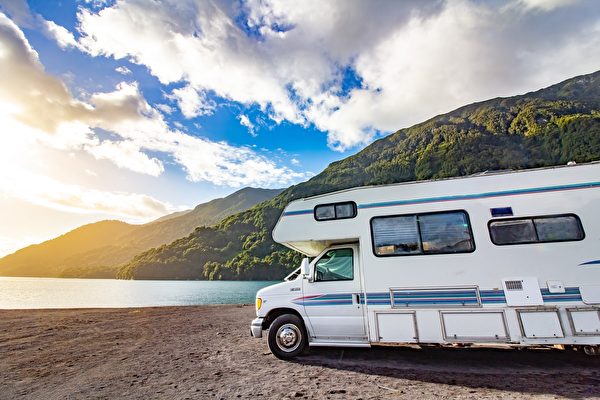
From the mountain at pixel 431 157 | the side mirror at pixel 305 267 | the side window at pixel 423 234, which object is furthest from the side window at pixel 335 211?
the mountain at pixel 431 157

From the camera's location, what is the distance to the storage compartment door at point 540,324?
519 centimetres

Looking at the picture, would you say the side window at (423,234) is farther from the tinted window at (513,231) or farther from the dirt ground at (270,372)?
the dirt ground at (270,372)

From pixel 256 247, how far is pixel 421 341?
110m

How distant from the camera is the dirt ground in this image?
461cm

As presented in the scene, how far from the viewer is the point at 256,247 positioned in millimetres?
112250

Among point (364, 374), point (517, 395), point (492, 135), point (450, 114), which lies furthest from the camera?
point (450, 114)

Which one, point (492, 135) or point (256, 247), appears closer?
point (256, 247)

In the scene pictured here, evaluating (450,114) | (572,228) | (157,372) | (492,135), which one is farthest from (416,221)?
(450,114)

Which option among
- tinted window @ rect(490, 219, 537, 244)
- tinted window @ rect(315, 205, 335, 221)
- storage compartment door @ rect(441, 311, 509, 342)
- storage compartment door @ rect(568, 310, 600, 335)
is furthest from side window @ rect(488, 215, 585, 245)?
tinted window @ rect(315, 205, 335, 221)

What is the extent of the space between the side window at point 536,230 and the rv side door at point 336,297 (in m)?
2.92

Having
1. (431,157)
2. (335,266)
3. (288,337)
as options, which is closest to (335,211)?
(335,266)

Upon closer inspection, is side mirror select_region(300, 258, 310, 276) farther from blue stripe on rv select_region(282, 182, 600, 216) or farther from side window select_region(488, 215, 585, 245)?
side window select_region(488, 215, 585, 245)

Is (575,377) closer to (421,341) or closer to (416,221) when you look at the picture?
(421,341)

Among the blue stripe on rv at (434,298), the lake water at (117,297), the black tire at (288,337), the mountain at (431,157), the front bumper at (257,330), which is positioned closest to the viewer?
the blue stripe on rv at (434,298)
